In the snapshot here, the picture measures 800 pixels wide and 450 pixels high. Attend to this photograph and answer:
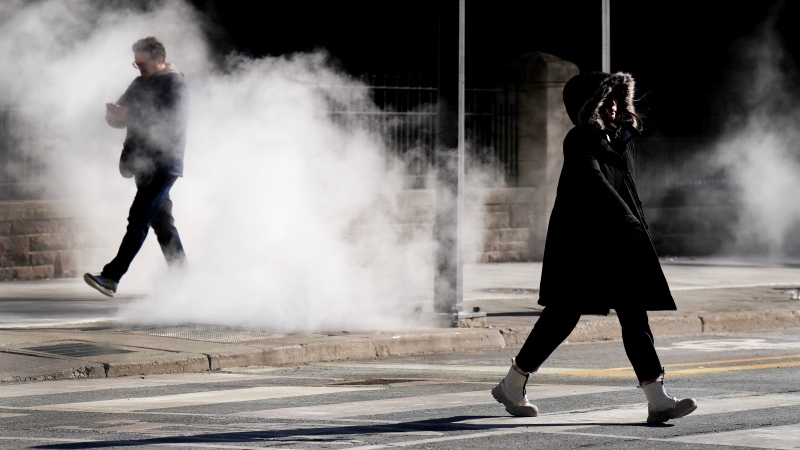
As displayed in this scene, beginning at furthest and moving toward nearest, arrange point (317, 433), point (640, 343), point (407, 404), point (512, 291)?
point (512, 291) → point (407, 404) → point (640, 343) → point (317, 433)

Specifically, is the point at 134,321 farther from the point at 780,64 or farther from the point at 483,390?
the point at 780,64

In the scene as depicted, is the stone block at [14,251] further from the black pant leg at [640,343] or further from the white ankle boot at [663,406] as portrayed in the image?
the white ankle boot at [663,406]

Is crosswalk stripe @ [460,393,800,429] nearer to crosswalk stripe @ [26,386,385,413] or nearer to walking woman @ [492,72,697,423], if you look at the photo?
walking woman @ [492,72,697,423]

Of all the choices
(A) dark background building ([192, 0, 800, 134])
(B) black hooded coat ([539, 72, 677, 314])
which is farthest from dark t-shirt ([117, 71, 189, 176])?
(A) dark background building ([192, 0, 800, 134])

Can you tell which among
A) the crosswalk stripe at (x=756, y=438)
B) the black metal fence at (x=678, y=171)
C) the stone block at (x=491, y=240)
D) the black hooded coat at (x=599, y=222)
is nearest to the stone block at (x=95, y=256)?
the stone block at (x=491, y=240)

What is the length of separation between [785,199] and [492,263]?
531 cm

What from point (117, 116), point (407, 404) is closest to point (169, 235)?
point (117, 116)

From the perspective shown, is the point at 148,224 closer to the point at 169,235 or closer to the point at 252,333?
the point at 169,235

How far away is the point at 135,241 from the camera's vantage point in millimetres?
10789

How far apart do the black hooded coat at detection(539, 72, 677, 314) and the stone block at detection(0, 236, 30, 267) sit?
27.5ft

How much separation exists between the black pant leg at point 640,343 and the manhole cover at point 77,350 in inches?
137

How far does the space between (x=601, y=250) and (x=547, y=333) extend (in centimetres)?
48

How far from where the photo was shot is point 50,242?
1452cm

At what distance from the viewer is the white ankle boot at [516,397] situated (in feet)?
22.6
